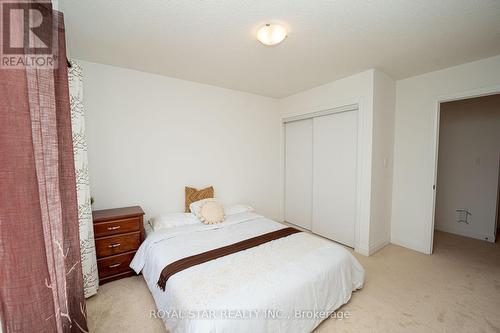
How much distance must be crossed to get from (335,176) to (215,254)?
7.44ft

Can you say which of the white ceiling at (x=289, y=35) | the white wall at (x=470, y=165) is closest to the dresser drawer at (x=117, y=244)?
the white ceiling at (x=289, y=35)

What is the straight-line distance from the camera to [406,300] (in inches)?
75.4

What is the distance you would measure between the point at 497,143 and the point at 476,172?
1.66 ft

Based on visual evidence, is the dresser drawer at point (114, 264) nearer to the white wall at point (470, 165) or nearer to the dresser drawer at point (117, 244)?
the dresser drawer at point (117, 244)

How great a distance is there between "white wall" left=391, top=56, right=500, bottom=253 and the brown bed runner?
1.94 m

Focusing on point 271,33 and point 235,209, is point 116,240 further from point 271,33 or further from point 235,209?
point 271,33

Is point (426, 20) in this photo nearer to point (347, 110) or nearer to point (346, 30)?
point (346, 30)

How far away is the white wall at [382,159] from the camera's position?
274cm

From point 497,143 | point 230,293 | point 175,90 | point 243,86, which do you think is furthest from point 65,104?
point 497,143

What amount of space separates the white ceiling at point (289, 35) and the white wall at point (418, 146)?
0.73ft

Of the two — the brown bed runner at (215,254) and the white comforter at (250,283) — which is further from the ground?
the brown bed runner at (215,254)

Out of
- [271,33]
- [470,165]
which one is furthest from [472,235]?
[271,33]

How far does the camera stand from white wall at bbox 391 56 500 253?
2.59 metres

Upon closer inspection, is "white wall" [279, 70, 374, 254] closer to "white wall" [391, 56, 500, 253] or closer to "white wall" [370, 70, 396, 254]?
"white wall" [370, 70, 396, 254]
